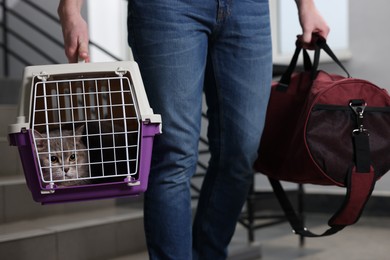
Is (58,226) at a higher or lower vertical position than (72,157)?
lower

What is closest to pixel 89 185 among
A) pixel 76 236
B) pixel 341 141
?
pixel 341 141

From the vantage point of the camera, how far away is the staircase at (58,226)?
240cm

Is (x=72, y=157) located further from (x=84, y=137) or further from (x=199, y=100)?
(x=199, y=100)

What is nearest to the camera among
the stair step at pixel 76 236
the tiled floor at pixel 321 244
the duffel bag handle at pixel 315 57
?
the duffel bag handle at pixel 315 57

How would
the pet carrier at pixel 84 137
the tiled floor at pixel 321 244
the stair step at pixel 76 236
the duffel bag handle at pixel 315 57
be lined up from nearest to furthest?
the pet carrier at pixel 84 137 → the duffel bag handle at pixel 315 57 → the stair step at pixel 76 236 → the tiled floor at pixel 321 244

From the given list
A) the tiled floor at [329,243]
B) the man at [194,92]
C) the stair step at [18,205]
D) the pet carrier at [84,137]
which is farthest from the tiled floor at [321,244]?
Answer: the pet carrier at [84,137]

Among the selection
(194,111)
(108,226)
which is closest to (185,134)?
(194,111)

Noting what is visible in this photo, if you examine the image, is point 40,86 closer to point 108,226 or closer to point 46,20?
point 108,226

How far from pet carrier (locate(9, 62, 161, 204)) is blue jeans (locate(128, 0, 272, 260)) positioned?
0.10m

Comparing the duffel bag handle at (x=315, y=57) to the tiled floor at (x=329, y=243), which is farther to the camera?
the tiled floor at (x=329, y=243)

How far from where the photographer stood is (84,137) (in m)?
1.44

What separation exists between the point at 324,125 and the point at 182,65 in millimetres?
456

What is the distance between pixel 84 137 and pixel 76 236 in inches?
47.1

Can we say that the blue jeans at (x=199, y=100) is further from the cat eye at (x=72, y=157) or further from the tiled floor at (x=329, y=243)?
the tiled floor at (x=329, y=243)
